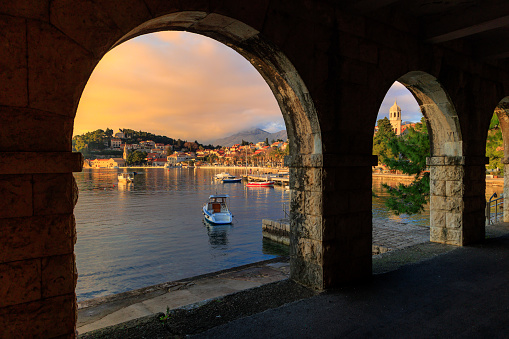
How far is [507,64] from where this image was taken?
6863mm

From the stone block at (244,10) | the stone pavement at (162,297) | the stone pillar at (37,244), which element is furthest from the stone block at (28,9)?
the stone pavement at (162,297)

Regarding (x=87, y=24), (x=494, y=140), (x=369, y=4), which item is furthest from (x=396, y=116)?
(x=87, y=24)

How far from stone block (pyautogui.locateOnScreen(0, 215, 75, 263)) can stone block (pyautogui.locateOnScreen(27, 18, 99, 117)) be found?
2.60ft

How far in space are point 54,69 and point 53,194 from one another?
0.91 metres

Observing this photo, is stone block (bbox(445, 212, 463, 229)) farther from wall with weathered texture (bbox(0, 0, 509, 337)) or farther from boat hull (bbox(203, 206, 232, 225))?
boat hull (bbox(203, 206, 232, 225))

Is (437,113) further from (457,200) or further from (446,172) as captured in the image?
(457,200)

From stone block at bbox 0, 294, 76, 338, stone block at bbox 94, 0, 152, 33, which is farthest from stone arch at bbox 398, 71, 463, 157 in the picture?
stone block at bbox 0, 294, 76, 338

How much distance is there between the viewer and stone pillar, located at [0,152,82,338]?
2.15 m

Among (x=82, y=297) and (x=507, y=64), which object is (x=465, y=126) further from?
(x=82, y=297)

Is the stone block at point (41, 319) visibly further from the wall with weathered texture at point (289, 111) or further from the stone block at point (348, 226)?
the stone block at point (348, 226)

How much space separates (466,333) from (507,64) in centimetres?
639

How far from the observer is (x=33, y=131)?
2.25 m

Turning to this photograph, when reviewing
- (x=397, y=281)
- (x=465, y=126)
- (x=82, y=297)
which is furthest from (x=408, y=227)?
(x=82, y=297)

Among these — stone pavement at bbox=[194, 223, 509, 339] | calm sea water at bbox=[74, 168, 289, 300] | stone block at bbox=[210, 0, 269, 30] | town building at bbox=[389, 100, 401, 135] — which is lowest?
calm sea water at bbox=[74, 168, 289, 300]
